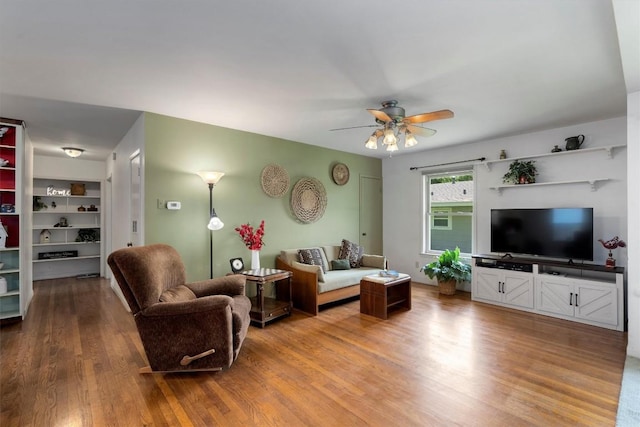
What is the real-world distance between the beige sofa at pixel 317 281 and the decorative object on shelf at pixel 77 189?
4791 millimetres

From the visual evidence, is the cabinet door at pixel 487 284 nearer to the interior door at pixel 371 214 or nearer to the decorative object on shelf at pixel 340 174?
the interior door at pixel 371 214

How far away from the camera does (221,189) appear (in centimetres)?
414

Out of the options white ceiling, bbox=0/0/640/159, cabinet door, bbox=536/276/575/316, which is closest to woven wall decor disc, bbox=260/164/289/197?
white ceiling, bbox=0/0/640/159

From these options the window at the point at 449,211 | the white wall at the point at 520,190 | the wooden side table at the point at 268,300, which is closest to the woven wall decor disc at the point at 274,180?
the wooden side table at the point at 268,300

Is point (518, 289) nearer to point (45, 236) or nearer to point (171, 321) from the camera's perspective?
point (171, 321)

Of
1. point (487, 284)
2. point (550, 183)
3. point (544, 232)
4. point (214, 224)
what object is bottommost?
point (487, 284)

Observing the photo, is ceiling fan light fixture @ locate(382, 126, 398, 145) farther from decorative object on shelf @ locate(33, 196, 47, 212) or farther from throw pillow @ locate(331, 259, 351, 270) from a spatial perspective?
decorative object on shelf @ locate(33, 196, 47, 212)

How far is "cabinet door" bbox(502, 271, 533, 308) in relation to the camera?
4082 millimetres

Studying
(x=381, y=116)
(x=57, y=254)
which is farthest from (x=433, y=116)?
(x=57, y=254)

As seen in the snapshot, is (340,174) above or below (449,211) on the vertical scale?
above

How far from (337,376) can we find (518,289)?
10.2ft

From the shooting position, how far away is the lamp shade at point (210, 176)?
12.3 feet

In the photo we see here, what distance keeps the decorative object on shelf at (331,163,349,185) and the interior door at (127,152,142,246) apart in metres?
3.03

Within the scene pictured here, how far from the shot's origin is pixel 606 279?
148 inches
